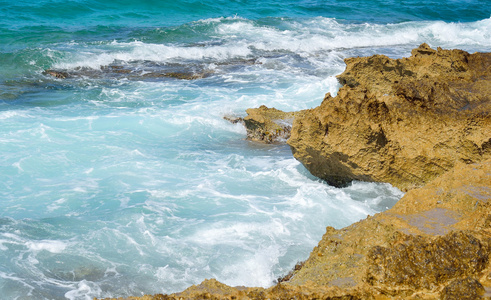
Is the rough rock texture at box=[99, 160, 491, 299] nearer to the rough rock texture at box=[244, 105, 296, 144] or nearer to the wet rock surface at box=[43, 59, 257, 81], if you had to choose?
the rough rock texture at box=[244, 105, 296, 144]

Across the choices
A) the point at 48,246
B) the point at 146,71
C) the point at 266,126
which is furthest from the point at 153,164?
the point at 146,71

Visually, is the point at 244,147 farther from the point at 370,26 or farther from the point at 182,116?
the point at 370,26

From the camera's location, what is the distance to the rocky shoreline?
2.96 meters

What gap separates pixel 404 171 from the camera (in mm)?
6023

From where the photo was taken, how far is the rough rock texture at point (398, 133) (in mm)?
5660

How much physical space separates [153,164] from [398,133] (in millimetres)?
4360

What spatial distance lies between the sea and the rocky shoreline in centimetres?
57

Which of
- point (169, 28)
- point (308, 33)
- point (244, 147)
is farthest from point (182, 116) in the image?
point (308, 33)

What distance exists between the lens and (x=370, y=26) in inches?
945

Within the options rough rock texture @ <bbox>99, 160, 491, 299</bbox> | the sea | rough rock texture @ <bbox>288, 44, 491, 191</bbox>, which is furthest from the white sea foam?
rough rock texture @ <bbox>288, 44, 491, 191</bbox>

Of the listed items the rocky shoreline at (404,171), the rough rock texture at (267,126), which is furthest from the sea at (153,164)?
the rocky shoreline at (404,171)

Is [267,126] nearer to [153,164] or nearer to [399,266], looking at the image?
[153,164]

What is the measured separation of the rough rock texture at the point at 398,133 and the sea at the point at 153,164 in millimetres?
411

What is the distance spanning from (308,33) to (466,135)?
55.1 feet
